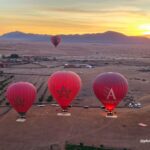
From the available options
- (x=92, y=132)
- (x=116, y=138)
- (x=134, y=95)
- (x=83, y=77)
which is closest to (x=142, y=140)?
(x=116, y=138)

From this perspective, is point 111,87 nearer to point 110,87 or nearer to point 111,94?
point 110,87

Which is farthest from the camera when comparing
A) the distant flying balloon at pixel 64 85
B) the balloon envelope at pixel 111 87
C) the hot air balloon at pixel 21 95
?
the distant flying balloon at pixel 64 85

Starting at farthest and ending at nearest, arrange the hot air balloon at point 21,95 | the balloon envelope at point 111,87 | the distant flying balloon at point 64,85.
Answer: the distant flying balloon at point 64,85 → the balloon envelope at point 111,87 → the hot air balloon at point 21,95

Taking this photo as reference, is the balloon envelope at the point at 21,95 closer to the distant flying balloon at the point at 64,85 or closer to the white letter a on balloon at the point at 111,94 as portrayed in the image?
the distant flying balloon at the point at 64,85

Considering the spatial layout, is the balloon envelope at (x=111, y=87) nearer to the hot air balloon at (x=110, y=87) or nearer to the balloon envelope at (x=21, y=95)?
the hot air balloon at (x=110, y=87)

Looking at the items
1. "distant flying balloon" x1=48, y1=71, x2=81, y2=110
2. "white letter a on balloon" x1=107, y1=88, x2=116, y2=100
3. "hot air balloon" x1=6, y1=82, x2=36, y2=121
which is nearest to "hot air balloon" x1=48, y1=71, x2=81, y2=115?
"distant flying balloon" x1=48, y1=71, x2=81, y2=110

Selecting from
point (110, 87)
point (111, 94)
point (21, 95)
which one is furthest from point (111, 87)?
point (21, 95)

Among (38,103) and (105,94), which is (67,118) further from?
(38,103)

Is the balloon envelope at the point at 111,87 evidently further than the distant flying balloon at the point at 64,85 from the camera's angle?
No

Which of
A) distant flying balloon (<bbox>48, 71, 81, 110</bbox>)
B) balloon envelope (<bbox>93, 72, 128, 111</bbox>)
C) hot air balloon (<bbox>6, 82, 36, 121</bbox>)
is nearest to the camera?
hot air balloon (<bbox>6, 82, 36, 121</bbox>)

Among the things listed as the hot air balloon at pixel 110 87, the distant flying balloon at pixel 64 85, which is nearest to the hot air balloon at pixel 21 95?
the distant flying balloon at pixel 64 85

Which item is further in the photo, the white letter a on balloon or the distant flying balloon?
the distant flying balloon

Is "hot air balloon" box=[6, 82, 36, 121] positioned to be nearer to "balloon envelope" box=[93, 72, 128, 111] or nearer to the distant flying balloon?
the distant flying balloon
